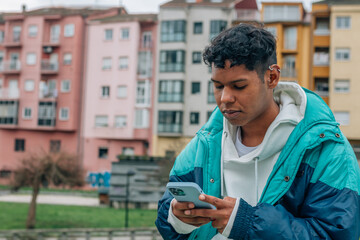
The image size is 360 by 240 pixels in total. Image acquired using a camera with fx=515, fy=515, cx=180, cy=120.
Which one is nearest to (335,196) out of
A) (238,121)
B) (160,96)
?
(238,121)

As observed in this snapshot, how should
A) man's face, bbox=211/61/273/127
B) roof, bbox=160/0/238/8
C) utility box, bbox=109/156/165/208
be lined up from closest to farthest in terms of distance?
man's face, bbox=211/61/273/127, utility box, bbox=109/156/165/208, roof, bbox=160/0/238/8

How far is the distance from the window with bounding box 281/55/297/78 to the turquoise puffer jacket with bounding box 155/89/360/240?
27982 mm

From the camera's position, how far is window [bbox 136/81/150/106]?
106 feet

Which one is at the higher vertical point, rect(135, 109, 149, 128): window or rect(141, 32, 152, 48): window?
rect(141, 32, 152, 48): window

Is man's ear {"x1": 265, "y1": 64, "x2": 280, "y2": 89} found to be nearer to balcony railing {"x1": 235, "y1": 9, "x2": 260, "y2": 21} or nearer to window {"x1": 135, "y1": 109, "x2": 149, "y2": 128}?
balcony railing {"x1": 235, "y1": 9, "x2": 260, "y2": 21}

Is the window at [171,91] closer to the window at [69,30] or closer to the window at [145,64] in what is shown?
the window at [145,64]

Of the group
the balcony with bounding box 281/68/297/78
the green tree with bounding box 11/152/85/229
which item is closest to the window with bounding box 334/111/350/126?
the balcony with bounding box 281/68/297/78

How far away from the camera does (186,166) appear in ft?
7.16

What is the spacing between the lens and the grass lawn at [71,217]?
72.8ft

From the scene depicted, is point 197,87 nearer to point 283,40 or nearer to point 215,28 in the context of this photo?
point 215,28

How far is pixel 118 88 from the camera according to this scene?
32906 mm

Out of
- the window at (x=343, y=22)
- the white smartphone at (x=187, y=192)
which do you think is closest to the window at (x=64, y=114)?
the window at (x=343, y=22)

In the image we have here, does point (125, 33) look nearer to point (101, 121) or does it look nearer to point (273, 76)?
point (101, 121)

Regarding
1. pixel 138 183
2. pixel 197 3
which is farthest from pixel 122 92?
pixel 138 183
